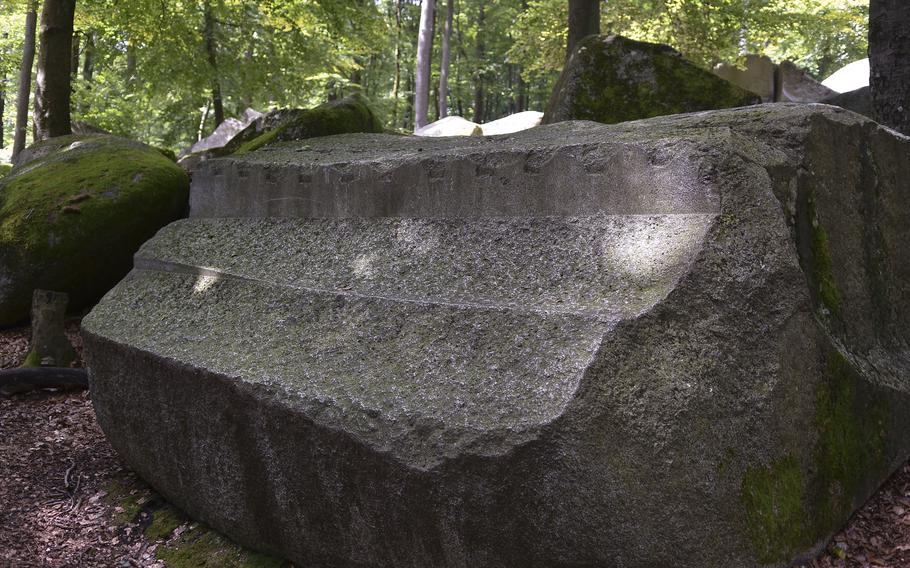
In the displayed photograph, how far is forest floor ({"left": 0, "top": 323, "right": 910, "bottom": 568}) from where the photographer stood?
9.02 ft

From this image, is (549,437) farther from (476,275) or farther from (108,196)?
(108,196)

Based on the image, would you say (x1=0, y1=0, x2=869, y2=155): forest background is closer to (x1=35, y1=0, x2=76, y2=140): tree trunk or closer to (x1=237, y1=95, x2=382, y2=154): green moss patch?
(x1=35, y1=0, x2=76, y2=140): tree trunk

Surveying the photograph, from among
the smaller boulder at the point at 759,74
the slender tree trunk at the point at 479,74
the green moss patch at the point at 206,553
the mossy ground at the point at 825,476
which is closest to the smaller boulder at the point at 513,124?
the smaller boulder at the point at 759,74

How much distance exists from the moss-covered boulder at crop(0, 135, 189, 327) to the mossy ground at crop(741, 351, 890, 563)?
15.7 ft

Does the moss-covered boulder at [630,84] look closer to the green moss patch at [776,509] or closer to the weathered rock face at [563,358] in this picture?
the weathered rock face at [563,358]

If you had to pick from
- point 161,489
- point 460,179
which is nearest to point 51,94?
point 161,489

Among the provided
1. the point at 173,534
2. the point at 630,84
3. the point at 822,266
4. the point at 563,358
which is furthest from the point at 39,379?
the point at 630,84

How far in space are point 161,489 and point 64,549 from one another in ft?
1.52

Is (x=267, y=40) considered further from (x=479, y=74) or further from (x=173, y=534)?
(x=479, y=74)

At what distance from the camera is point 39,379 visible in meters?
4.94

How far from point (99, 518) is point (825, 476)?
315 centimetres

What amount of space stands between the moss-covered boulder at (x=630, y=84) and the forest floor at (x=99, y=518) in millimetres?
3854

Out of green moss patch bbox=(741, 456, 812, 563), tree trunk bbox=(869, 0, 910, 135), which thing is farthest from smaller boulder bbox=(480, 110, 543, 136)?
green moss patch bbox=(741, 456, 812, 563)

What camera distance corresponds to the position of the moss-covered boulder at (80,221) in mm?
5402
